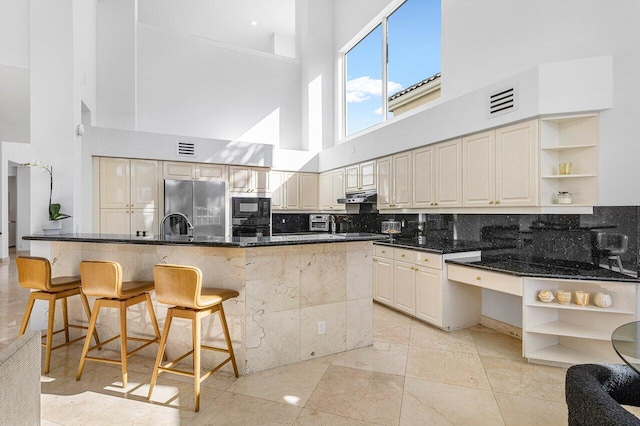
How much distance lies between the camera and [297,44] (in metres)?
7.30

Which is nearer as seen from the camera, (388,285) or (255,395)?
(255,395)

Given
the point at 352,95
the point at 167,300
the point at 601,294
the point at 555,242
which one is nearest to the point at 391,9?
the point at 352,95

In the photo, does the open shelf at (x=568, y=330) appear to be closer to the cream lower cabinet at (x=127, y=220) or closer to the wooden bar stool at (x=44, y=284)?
the wooden bar stool at (x=44, y=284)

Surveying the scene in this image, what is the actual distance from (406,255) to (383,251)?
1.58ft

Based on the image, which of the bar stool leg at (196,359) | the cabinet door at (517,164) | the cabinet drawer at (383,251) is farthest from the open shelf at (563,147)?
the bar stool leg at (196,359)

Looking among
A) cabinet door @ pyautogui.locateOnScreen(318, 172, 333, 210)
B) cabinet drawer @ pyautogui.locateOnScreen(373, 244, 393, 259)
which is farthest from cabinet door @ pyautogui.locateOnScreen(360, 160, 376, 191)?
cabinet drawer @ pyautogui.locateOnScreen(373, 244, 393, 259)

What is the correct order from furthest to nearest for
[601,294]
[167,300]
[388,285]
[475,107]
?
1. [388,285]
2. [475,107]
3. [601,294]
4. [167,300]

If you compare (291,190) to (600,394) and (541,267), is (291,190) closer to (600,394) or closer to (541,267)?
(541,267)

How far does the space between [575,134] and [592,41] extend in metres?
0.80

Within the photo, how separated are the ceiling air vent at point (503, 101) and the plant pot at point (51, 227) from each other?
4.66 metres

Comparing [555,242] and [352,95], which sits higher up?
[352,95]

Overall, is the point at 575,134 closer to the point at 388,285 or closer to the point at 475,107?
the point at 475,107

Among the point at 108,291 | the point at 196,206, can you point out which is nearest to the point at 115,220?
the point at 196,206

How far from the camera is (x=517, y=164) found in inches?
125
